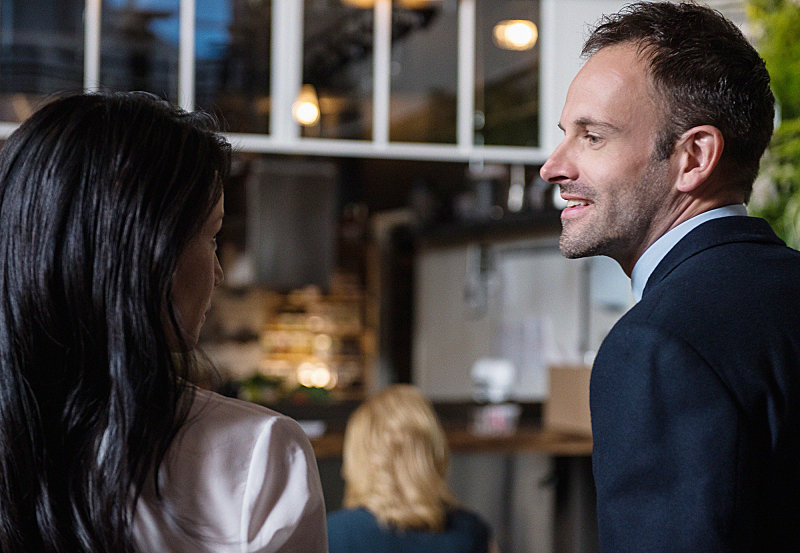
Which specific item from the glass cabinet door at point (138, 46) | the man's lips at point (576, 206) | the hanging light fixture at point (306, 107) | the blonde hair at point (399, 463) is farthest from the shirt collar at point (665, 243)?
the glass cabinet door at point (138, 46)

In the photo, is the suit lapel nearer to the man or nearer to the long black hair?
the man

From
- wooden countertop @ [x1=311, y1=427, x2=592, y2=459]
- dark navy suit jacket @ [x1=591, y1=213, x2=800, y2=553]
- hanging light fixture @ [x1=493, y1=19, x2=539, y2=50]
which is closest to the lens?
dark navy suit jacket @ [x1=591, y1=213, x2=800, y2=553]

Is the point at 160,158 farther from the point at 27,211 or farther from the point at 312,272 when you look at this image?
the point at 312,272

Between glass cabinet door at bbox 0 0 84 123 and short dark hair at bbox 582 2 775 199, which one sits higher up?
glass cabinet door at bbox 0 0 84 123

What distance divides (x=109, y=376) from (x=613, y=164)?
2.45ft

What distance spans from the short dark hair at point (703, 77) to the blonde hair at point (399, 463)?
148cm

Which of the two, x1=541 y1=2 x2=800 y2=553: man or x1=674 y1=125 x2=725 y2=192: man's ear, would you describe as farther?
x1=674 y1=125 x2=725 y2=192: man's ear

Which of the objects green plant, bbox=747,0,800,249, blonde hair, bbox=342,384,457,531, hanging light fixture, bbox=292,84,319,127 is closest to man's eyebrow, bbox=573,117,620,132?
blonde hair, bbox=342,384,457,531

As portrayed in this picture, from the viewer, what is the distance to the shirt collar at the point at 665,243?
45.8 inches

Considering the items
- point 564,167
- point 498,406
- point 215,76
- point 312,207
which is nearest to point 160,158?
point 564,167

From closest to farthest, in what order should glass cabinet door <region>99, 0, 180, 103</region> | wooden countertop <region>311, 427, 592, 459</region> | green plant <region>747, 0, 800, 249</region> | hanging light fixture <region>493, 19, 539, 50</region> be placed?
green plant <region>747, 0, 800, 249</region>, glass cabinet door <region>99, 0, 180, 103</region>, hanging light fixture <region>493, 19, 539, 50</region>, wooden countertop <region>311, 427, 592, 459</region>

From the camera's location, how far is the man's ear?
1.16m

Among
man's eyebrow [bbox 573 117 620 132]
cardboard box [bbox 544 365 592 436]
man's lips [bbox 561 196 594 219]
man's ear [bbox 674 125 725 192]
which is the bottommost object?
cardboard box [bbox 544 365 592 436]

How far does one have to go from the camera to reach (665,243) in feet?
3.88
